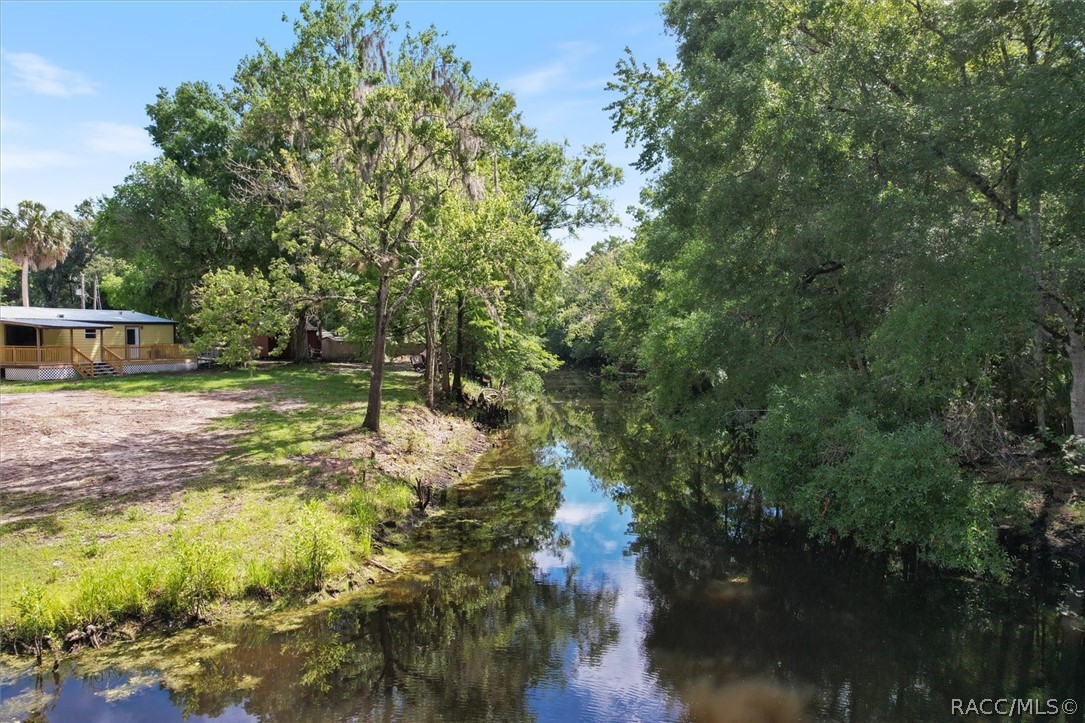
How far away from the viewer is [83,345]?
3127cm

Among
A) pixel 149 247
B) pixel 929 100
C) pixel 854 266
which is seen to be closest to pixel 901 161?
pixel 929 100

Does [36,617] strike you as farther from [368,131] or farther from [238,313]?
[368,131]

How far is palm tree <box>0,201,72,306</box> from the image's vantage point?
141 feet

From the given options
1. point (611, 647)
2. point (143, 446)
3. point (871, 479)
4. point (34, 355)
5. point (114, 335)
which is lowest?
point (611, 647)

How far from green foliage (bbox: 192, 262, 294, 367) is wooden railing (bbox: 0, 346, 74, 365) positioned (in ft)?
58.2

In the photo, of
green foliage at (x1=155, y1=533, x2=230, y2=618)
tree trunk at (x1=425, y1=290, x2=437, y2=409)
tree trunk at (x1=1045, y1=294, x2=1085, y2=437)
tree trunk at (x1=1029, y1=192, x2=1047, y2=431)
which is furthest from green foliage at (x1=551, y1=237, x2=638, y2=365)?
green foliage at (x1=155, y1=533, x2=230, y2=618)

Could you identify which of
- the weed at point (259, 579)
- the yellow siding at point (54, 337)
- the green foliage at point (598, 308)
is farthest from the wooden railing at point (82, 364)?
the weed at point (259, 579)

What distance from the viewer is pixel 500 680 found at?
859 centimetres

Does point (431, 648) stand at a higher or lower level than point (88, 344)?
lower

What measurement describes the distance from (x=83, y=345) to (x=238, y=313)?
19596mm

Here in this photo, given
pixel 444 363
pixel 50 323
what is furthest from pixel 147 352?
pixel 444 363

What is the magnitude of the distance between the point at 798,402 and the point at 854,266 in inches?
137

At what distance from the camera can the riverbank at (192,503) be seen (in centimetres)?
908

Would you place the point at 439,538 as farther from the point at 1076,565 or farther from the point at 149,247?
the point at 149,247
